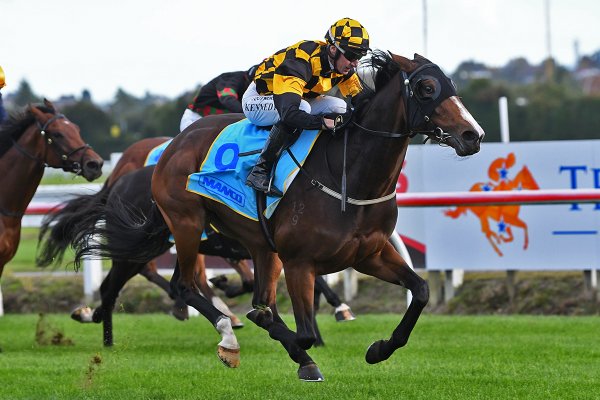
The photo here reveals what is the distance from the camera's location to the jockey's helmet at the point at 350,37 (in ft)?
17.8

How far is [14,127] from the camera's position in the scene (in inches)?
318

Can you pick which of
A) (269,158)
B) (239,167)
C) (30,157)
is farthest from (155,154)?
(269,158)

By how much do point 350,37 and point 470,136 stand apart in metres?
0.89

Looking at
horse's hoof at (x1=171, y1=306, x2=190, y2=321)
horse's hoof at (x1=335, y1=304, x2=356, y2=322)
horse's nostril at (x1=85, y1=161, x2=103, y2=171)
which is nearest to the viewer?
horse's hoof at (x1=335, y1=304, x2=356, y2=322)

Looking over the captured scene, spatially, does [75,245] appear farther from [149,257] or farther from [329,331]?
[329,331]

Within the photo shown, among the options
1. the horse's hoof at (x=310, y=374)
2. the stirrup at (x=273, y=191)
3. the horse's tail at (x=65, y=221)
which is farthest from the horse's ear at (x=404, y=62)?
the horse's tail at (x=65, y=221)

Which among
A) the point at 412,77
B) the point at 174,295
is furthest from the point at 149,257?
the point at 412,77

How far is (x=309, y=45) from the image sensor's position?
5.68 m

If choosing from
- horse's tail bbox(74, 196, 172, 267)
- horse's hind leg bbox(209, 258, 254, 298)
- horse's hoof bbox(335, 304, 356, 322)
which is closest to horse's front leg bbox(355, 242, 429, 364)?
horse's tail bbox(74, 196, 172, 267)

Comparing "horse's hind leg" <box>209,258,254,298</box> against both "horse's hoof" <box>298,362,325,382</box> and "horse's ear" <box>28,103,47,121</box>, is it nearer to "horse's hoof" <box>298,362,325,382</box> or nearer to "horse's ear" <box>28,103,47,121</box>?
"horse's ear" <box>28,103,47,121</box>

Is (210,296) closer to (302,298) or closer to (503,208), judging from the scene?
(302,298)

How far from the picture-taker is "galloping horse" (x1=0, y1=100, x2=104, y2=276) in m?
7.76

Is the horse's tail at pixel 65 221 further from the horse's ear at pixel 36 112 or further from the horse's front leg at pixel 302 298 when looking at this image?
the horse's front leg at pixel 302 298

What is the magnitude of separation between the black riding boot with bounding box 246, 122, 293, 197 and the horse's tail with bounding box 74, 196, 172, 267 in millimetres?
1344
